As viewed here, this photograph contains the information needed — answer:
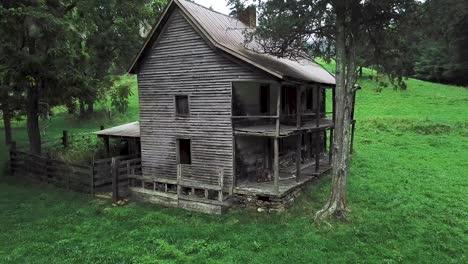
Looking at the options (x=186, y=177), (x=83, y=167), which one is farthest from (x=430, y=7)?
(x=83, y=167)

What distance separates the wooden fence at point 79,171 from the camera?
1931cm

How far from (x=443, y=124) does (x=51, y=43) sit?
32767 millimetres

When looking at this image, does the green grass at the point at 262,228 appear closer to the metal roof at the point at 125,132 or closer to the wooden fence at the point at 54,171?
the wooden fence at the point at 54,171

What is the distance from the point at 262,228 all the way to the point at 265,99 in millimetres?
7986

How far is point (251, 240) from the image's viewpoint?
13.7 meters

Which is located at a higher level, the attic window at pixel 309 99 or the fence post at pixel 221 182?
the attic window at pixel 309 99

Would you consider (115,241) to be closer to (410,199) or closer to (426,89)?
(410,199)

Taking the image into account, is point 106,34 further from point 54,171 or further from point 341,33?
point 341,33

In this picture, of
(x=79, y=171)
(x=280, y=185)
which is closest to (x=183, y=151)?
(x=280, y=185)

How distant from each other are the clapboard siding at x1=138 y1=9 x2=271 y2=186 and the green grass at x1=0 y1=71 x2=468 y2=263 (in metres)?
2.84

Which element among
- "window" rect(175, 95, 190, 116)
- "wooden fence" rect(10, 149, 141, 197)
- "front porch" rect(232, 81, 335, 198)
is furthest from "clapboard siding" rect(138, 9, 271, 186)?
"wooden fence" rect(10, 149, 141, 197)

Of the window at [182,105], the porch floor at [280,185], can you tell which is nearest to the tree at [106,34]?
the window at [182,105]

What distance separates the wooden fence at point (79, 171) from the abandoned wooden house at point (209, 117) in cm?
94

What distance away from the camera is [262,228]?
14742 millimetres
